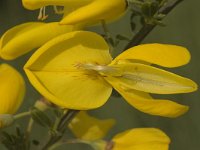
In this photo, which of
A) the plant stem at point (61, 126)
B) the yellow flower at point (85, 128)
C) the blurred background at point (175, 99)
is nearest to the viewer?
the plant stem at point (61, 126)

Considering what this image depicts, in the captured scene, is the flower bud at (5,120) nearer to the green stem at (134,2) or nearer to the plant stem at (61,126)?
the plant stem at (61,126)

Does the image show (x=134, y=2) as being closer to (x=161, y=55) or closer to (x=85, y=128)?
(x=161, y=55)

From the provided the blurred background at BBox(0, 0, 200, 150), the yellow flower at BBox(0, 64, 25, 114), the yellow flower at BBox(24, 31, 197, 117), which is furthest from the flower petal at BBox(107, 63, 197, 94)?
the blurred background at BBox(0, 0, 200, 150)

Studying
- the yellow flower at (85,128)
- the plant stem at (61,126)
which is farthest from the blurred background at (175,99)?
the plant stem at (61,126)

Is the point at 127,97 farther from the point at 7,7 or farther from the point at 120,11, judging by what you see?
the point at 7,7

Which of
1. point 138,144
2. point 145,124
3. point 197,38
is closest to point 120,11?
point 138,144

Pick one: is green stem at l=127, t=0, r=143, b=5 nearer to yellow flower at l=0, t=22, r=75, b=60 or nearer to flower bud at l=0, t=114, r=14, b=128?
yellow flower at l=0, t=22, r=75, b=60
